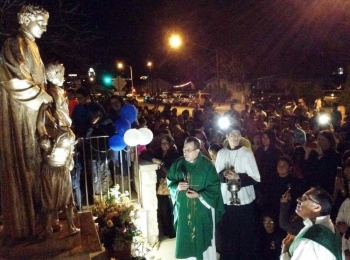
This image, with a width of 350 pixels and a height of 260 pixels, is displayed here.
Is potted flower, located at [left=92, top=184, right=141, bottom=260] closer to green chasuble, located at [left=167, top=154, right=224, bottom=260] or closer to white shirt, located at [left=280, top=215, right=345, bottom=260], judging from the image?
green chasuble, located at [left=167, top=154, right=224, bottom=260]

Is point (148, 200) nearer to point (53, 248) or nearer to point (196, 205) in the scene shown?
point (196, 205)

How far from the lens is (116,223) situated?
6043 mm

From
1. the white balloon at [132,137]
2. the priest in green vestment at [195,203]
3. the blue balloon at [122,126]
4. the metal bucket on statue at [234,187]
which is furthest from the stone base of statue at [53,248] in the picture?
the blue balloon at [122,126]

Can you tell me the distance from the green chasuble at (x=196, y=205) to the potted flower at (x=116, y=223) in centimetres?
72

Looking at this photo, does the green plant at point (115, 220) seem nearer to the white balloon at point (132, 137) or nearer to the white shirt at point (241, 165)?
the white balloon at point (132, 137)

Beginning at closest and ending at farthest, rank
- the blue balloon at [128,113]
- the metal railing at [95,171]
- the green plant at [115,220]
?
1. the green plant at [115,220]
2. the metal railing at [95,171]
3. the blue balloon at [128,113]

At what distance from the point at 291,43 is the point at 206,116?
25.8m

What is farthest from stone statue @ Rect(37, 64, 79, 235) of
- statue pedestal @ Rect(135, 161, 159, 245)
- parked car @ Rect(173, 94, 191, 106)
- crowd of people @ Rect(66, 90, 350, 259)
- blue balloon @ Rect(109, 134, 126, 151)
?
parked car @ Rect(173, 94, 191, 106)

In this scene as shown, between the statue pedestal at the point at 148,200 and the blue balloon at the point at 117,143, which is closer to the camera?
the statue pedestal at the point at 148,200

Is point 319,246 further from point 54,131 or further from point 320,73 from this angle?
point 320,73

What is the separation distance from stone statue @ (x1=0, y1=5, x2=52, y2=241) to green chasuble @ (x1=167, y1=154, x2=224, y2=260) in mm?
2162

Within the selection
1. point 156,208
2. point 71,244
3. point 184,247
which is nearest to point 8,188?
point 71,244

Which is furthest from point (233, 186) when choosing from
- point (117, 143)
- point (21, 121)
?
point (21, 121)

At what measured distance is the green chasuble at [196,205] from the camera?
5.66 m
